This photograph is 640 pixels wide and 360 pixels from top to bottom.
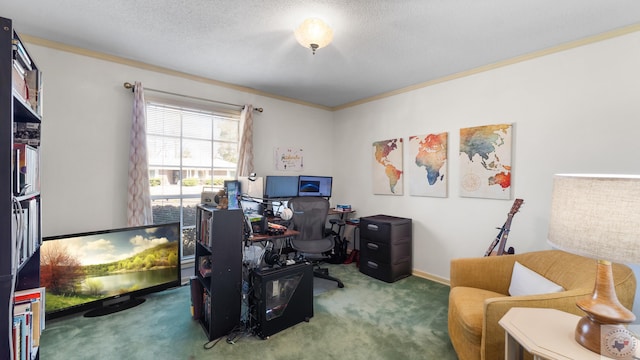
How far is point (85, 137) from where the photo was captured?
2693 mm

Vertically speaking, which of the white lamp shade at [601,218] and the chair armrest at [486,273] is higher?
the white lamp shade at [601,218]

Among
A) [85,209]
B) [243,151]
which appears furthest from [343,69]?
[85,209]

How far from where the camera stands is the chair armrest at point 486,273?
85.1 inches

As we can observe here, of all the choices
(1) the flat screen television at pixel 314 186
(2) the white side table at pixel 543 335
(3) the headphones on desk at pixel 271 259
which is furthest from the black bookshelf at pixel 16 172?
(1) the flat screen television at pixel 314 186

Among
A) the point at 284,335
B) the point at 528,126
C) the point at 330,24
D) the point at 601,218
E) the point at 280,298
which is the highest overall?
the point at 330,24

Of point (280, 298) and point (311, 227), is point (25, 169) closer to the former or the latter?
point (280, 298)

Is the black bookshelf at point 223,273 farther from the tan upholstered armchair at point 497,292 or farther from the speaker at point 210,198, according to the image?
the tan upholstered armchair at point 497,292

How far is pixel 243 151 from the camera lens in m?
3.62

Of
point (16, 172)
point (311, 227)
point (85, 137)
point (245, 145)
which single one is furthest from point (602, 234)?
point (85, 137)

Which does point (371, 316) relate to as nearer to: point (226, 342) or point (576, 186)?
point (226, 342)

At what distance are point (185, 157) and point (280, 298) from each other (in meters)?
2.10

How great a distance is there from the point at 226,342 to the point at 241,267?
1.82 feet

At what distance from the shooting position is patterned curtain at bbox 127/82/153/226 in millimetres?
2840

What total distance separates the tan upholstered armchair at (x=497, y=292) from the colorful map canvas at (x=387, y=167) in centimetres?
Result: 169
